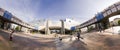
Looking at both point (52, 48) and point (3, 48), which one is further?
point (52, 48)

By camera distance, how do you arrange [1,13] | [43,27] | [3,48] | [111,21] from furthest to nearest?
[43,27], [111,21], [1,13], [3,48]

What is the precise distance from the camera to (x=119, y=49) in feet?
66.9

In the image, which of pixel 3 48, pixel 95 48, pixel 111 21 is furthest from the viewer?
pixel 111 21

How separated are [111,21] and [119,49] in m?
42.9

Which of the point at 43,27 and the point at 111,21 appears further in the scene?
the point at 43,27

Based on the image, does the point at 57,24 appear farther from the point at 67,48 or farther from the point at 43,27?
the point at 67,48

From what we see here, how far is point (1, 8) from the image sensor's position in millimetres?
43406

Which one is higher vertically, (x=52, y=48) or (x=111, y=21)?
(x=111, y=21)

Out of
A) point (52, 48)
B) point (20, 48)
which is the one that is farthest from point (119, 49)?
point (20, 48)

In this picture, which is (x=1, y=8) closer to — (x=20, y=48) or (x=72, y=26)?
(x=20, y=48)

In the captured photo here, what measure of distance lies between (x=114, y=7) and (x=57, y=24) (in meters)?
61.1

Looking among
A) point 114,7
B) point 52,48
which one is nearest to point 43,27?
point 114,7

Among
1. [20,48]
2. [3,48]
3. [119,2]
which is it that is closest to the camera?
[3,48]

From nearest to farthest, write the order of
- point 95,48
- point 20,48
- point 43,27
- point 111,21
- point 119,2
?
point 20,48 < point 95,48 < point 119,2 < point 111,21 < point 43,27
